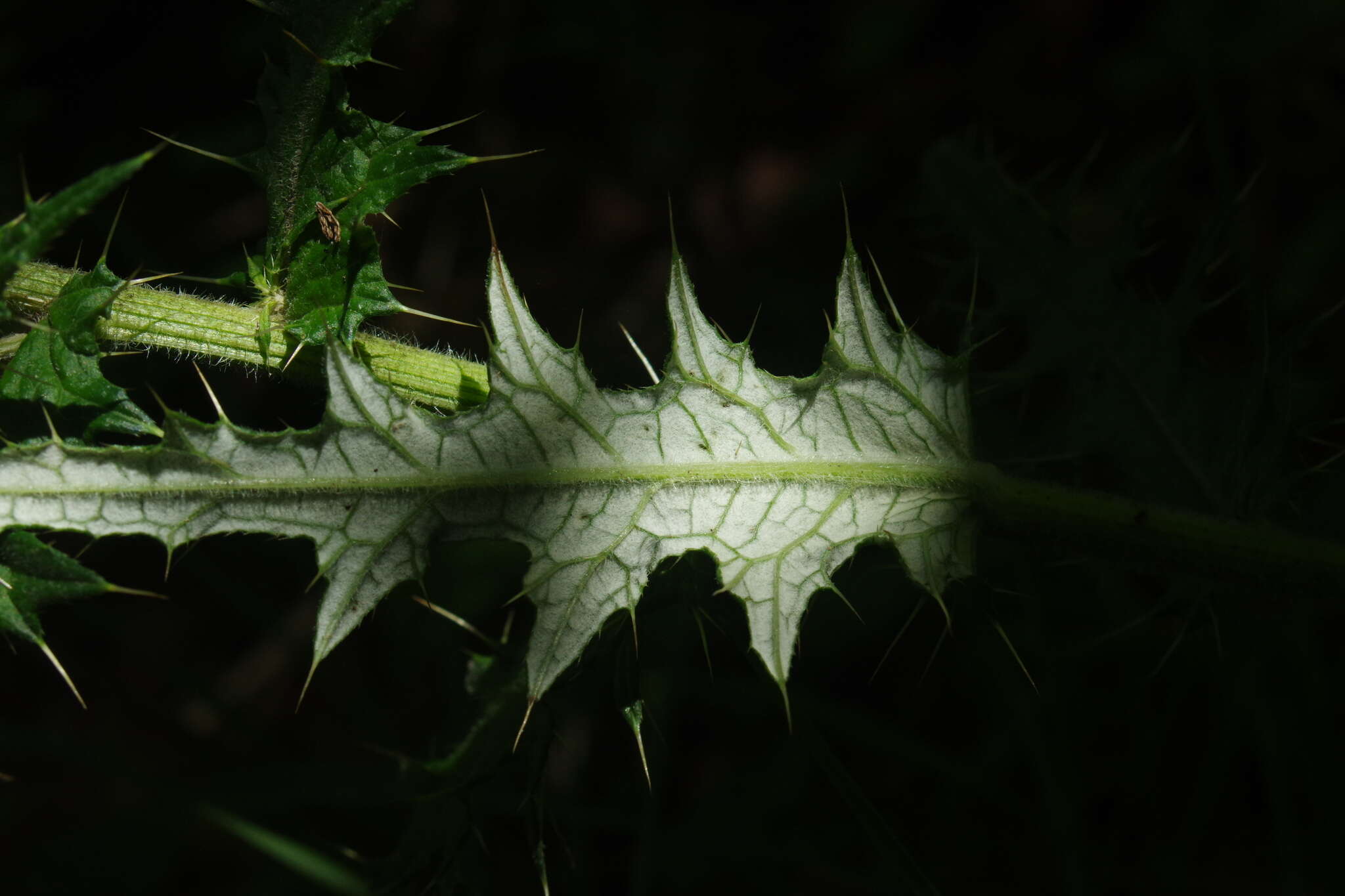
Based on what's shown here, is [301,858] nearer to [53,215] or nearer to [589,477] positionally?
[589,477]

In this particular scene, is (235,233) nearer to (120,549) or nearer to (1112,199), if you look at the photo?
(120,549)

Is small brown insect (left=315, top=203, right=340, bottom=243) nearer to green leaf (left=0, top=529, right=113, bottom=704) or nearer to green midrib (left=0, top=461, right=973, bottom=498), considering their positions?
green midrib (left=0, top=461, right=973, bottom=498)

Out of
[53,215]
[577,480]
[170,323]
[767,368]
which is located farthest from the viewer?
[767,368]

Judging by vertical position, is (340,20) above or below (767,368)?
above

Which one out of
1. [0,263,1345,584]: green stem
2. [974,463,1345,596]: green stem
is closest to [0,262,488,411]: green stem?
[0,263,1345,584]: green stem

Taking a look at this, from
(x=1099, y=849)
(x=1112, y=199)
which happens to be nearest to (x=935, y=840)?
(x=1099, y=849)

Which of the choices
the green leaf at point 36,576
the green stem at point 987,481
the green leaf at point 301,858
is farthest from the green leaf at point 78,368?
the green leaf at point 301,858

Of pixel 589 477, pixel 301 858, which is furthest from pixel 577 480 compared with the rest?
pixel 301 858
